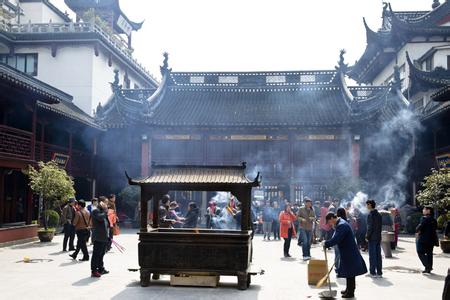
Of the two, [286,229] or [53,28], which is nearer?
[286,229]

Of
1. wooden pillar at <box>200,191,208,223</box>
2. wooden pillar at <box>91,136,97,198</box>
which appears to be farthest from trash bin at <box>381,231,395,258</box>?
wooden pillar at <box>91,136,97,198</box>

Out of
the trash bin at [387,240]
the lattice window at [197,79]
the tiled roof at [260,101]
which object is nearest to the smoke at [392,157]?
the tiled roof at [260,101]

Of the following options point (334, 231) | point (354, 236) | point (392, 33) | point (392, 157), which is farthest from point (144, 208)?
point (392, 33)

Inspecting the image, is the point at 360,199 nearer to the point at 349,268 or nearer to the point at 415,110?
the point at 415,110

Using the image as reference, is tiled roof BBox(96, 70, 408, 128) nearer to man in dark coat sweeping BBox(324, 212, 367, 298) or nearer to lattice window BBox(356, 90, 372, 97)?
lattice window BBox(356, 90, 372, 97)

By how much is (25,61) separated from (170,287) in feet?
94.5

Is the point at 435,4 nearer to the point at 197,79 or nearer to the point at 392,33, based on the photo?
the point at 392,33

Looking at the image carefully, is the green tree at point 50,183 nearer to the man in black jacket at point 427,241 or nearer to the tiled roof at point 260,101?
the tiled roof at point 260,101

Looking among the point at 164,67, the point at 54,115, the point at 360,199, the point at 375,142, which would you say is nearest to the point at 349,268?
the point at 360,199

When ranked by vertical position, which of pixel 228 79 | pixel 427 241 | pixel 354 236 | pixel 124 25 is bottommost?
pixel 427 241

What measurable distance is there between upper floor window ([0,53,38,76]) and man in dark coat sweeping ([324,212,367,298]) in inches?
1191

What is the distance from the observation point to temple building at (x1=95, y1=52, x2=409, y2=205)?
88.2 ft

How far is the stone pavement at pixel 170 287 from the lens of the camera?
8656mm

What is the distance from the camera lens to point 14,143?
17.4 metres
